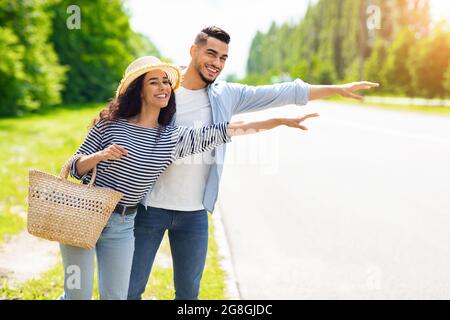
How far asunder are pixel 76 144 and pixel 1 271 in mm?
10605

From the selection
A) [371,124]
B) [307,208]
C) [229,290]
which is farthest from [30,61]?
[229,290]

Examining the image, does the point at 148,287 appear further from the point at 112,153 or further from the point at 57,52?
the point at 57,52

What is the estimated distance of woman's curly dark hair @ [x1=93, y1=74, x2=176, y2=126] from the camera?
329cm

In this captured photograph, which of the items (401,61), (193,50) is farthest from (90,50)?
(193,50)

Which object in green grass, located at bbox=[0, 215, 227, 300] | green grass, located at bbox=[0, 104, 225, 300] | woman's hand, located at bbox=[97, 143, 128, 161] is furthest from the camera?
green grass, located at bbox=[0, 104, 225, 300]

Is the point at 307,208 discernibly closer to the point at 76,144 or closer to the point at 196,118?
the point at 196,118

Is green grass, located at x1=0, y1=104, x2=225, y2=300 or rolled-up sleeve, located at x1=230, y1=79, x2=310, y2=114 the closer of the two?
rolled-up sleeve, located at x1=230, y1=79, x2=310, y2=114

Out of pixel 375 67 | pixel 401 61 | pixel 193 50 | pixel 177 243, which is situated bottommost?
pixel 177 243

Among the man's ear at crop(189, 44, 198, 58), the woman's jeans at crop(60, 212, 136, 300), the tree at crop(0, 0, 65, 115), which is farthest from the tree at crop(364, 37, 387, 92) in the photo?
the woman's jeans at crop(60, 212, 136, 300)

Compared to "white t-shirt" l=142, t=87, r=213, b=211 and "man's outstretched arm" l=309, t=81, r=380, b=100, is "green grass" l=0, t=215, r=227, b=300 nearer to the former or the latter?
"white t-shirt" l=142, t=87, r=213, b=211

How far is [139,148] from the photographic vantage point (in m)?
3.16

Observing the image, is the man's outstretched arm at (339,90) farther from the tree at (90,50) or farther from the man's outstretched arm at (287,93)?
the tree at (90,50)

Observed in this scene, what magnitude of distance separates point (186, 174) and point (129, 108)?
0.57 metres

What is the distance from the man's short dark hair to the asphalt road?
2.56 metres
